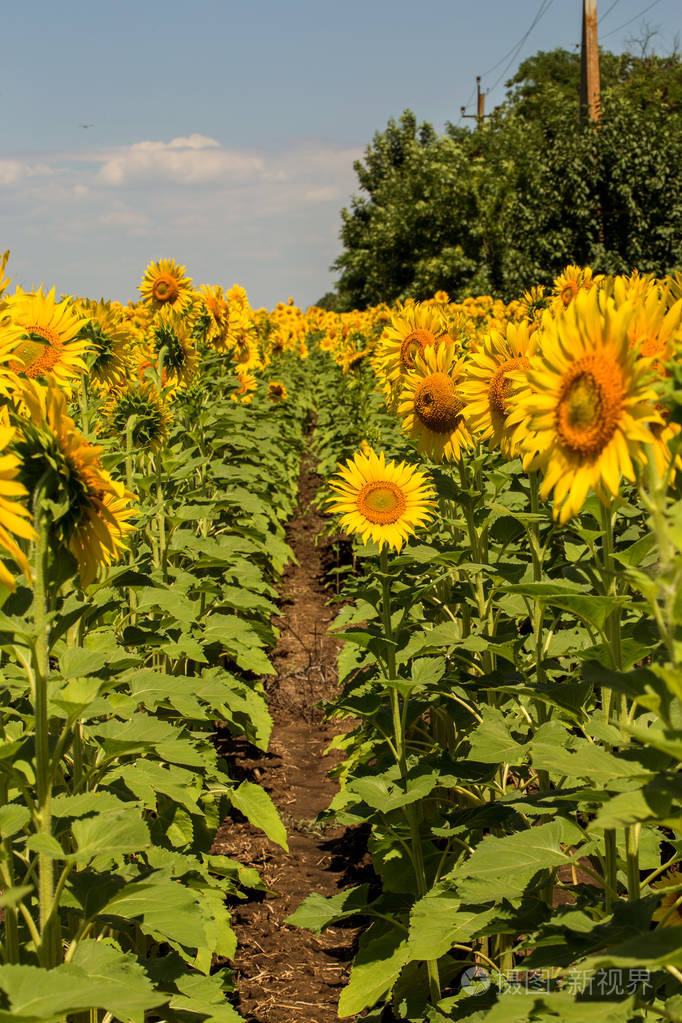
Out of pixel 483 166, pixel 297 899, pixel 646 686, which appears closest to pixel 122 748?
pixel 646 686

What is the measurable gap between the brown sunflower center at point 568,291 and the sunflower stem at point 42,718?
3453mm

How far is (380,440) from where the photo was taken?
6.93 meters

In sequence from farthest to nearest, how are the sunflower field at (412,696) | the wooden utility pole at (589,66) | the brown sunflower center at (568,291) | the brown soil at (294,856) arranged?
the wooden utility pole at (589,66) < the brown sunflower center at (568,291) < the brown soil at (294,856) < the sunflower field at (412,696)

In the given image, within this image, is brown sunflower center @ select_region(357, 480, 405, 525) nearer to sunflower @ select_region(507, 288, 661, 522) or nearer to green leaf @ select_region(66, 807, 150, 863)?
sunflower @ select_region(507, 288, 661, 522)

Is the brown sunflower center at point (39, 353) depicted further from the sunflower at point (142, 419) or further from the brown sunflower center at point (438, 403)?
the brown sunflower center at point (438, 403)

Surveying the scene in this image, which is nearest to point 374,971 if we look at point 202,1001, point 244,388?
point 202,1001

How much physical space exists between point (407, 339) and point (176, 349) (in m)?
1.46

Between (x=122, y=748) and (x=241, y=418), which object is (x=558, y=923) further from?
(x=241, y=418)

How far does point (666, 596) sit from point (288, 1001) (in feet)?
9.06

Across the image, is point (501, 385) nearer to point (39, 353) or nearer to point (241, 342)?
point (39, 353)

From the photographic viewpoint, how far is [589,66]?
784 inches

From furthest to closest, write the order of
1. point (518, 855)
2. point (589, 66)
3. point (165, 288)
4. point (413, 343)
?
point (589, 66), point (165, 288), point (413, 343), point (518, 855)

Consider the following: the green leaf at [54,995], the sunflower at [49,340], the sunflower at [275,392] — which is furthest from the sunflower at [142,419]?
the sunflower at [275,392]

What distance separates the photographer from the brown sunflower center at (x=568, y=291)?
15.3 feet
